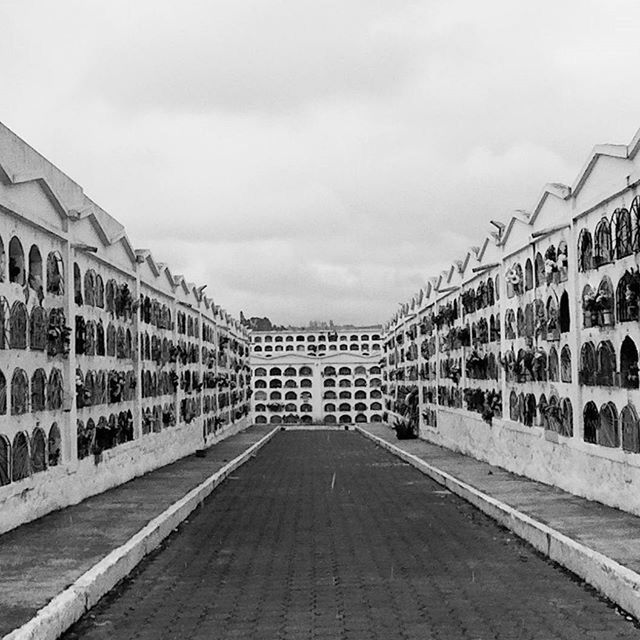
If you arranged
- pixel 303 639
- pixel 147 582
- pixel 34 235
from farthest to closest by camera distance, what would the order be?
pixel 34 235 < pixel 147 582 < pixel 303 639

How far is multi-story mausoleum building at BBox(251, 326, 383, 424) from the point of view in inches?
1857

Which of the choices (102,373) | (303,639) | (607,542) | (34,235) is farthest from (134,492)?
(303,639)

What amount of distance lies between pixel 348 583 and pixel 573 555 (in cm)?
199

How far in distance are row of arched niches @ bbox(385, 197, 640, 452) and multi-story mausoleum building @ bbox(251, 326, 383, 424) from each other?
24.7m

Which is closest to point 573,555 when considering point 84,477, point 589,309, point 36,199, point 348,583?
point 348,583

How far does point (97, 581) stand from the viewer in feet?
25.5

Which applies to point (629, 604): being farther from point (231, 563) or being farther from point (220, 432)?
point (220, 432)

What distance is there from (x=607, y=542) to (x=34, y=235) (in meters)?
7.45

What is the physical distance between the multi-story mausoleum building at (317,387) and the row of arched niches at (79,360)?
2227cm

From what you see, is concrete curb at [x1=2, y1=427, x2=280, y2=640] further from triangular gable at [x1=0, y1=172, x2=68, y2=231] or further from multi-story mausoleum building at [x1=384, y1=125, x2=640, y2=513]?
multi-story mausoleum building at [x1=384, y1=125, x2=640, y2=513]

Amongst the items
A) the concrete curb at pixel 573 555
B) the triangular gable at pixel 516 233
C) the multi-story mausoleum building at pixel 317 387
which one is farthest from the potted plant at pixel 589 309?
the multi-story mausoleum building at pixel 317 387

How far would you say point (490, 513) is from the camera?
40.7ft

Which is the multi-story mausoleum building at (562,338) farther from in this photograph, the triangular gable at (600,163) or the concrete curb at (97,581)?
the concrete curb at (97,581)

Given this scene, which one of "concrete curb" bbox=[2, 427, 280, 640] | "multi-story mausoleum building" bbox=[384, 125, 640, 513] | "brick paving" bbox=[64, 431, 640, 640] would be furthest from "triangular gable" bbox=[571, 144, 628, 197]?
"concrete curb" bbox=[2, 427, 280, 640]
